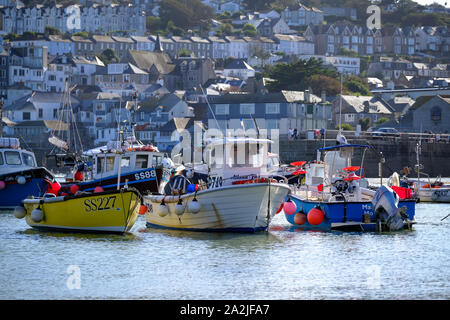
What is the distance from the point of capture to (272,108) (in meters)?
88.2

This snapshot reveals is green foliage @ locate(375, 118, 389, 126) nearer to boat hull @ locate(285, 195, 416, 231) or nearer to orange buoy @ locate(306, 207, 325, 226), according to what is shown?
boat hull @ locate(285, 195, 416, 231)

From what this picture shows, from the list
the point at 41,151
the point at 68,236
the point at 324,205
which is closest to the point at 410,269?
the point at 324,205

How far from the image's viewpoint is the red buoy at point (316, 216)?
1214 inches

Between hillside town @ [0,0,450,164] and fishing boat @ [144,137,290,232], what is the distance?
24.4m

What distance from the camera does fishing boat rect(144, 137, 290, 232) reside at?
92.2 ft

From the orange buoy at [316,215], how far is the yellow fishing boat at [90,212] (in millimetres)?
4951

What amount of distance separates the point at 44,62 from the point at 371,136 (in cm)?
7916

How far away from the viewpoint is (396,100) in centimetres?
10769

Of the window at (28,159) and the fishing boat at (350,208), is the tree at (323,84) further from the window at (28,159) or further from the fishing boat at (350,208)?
the fishing boat at (350,208)

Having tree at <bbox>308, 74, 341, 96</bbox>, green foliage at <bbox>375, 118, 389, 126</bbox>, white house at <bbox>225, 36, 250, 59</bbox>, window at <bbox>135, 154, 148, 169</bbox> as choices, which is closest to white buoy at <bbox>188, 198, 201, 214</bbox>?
window at <bbox>135, 154, 148, 169</bbox>

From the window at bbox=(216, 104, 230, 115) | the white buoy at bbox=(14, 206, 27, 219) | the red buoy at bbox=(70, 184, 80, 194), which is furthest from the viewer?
the window at bbox=(216, 104, 230, 115)

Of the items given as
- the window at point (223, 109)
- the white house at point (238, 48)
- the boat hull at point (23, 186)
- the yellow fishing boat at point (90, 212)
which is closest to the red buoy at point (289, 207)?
the yellow fishing boat at point (90, 212)

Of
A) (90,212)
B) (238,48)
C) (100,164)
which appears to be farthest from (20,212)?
(238,48)

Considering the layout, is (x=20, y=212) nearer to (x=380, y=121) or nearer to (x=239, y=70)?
(x=380, y=121)
